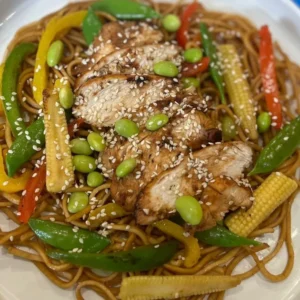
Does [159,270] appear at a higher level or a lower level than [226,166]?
lower

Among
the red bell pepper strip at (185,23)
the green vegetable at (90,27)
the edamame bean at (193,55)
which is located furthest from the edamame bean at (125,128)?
the red bell pepper strip at (185,23)

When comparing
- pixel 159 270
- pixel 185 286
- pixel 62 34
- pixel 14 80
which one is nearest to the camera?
pixel 185 286

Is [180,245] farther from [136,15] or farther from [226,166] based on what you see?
[136,15]

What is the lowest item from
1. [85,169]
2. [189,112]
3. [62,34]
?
[85,169]

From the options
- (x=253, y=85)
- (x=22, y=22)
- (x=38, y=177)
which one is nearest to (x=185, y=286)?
(x=38, y=177)

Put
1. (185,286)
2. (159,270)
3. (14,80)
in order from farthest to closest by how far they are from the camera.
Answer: (14,80) < (159,270) < (185,286)

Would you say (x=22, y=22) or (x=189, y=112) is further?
(x=22, y=22)

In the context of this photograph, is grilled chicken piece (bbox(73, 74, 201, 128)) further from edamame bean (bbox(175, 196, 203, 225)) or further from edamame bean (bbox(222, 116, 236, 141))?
edamame bean (bbox(175, 196, 203, 225))
